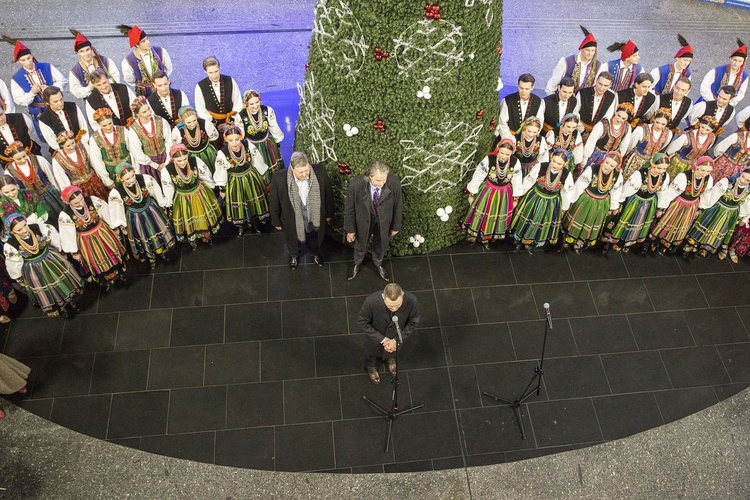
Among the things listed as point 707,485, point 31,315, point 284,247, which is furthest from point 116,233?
point 707,485

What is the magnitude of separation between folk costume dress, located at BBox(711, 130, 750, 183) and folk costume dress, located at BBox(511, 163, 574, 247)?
1.21 meters

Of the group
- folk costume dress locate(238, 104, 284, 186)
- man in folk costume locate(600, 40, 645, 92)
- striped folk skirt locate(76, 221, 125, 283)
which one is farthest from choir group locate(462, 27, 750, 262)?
striped folk skirt locate(76, 221, 125, 283)

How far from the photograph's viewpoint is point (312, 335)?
538 centimetres

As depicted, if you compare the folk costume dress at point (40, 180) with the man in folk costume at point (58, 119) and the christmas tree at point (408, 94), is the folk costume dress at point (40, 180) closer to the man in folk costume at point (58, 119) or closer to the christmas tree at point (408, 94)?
the man in folk costume at point (58, 119)

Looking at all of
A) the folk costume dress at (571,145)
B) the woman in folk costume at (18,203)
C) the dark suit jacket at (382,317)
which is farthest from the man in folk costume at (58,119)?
the folk costume dress at (571,145)

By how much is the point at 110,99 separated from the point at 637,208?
4.50m

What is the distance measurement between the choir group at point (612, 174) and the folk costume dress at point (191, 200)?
208cm

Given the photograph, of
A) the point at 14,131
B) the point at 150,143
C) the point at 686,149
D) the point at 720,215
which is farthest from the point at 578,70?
the point at 14,131

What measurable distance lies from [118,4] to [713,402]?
7.78m

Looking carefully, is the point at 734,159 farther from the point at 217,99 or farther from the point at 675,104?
the point at 217,99

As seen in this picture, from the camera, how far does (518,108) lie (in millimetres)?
5680

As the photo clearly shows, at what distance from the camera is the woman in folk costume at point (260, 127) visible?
549 cm

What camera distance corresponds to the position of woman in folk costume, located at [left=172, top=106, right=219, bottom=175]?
17.6ft

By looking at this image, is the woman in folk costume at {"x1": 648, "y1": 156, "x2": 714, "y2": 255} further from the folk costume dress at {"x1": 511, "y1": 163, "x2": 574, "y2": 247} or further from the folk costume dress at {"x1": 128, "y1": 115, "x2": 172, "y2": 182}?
the folk costume dress at {"x1": 128, "y1": 115, "x2": 172, "y2": 182}
